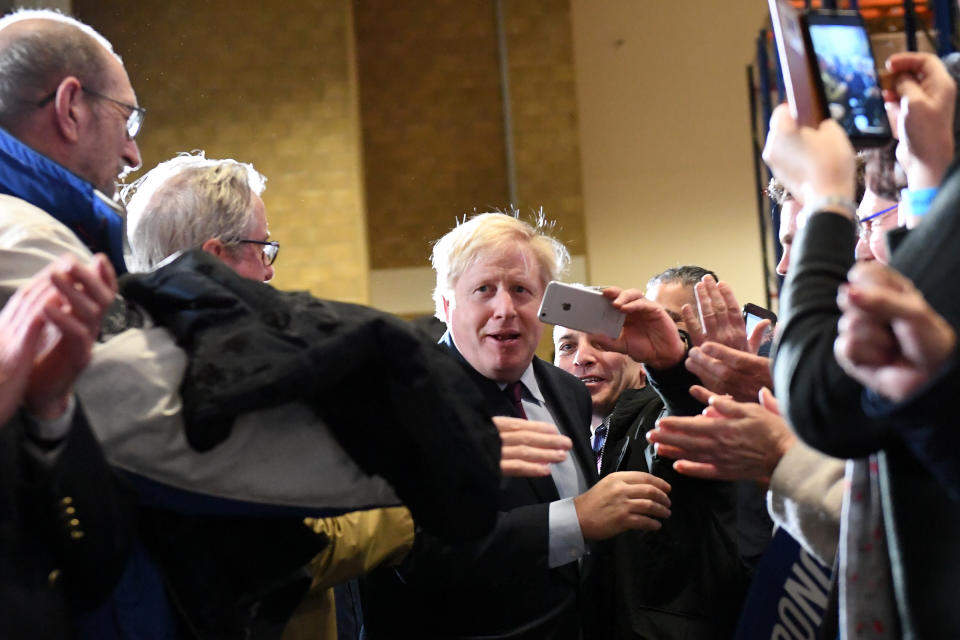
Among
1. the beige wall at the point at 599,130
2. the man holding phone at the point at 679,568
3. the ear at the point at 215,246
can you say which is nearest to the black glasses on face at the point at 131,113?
the ear at the point at 215,246

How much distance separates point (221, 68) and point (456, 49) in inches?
83.6

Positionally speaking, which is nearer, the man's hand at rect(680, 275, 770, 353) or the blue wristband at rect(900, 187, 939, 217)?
the blue wristband at rect(900, 187, 939, 217)

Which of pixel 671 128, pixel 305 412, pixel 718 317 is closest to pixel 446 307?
pixel 718 317

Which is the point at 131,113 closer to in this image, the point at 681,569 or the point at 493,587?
the point at 493,587

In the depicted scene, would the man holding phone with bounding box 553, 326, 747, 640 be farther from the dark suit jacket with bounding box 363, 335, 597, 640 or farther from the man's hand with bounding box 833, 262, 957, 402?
the man's hand with bounding box 833, 262, 957, 402

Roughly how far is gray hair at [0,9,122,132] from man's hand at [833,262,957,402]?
1491mm

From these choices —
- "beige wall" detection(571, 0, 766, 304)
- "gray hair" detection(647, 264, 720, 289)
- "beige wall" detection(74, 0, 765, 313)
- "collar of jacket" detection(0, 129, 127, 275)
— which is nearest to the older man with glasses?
"collar of jacket" detection(0, 129, 127, 275)

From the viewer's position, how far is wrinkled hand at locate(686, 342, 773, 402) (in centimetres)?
199

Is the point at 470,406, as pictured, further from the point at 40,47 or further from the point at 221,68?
the point at 221,68

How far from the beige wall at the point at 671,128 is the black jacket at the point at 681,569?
628 cm

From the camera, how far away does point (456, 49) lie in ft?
27.7

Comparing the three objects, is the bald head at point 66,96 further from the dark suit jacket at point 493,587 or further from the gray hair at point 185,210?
the dark suit jacket at point 493,587

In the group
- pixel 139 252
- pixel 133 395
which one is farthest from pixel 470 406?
pixel 139 252

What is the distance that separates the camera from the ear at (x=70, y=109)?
1833 mm
